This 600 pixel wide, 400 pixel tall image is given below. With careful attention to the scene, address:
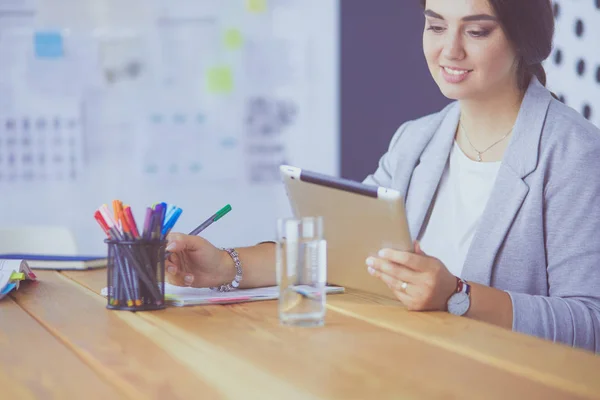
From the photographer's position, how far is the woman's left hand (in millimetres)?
1448

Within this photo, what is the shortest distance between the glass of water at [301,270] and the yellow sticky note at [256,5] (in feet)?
8.22

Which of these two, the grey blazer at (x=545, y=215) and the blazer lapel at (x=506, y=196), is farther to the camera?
the blazer lapel at (x=506, y=196)

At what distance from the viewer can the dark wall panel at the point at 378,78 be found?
3.81 metres

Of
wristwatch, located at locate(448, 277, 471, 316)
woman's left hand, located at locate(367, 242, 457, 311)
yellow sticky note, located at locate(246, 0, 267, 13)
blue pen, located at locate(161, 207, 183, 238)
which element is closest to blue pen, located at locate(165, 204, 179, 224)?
blue pen, located at locate(161, 207, 183, 238)

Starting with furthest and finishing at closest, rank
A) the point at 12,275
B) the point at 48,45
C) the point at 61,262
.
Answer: the point at 48,45 → the point at 61,262 → the point at 12,275

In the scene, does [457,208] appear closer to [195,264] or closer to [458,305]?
[458,305]

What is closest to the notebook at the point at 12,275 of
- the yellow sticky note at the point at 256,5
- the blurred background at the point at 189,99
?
the blurred background at the point at 189,99

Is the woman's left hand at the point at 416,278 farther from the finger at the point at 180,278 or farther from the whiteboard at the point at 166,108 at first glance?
the whiteboard at the point at 166,108

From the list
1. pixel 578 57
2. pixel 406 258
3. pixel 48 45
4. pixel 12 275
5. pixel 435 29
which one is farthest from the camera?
pixel 48 45

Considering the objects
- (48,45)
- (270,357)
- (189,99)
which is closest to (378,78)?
(189,99)

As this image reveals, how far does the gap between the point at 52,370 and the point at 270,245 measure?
0.77 meters

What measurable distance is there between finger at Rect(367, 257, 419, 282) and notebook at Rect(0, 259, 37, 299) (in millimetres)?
705

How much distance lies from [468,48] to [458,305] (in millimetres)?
637

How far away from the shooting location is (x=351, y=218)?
153 centimetres
